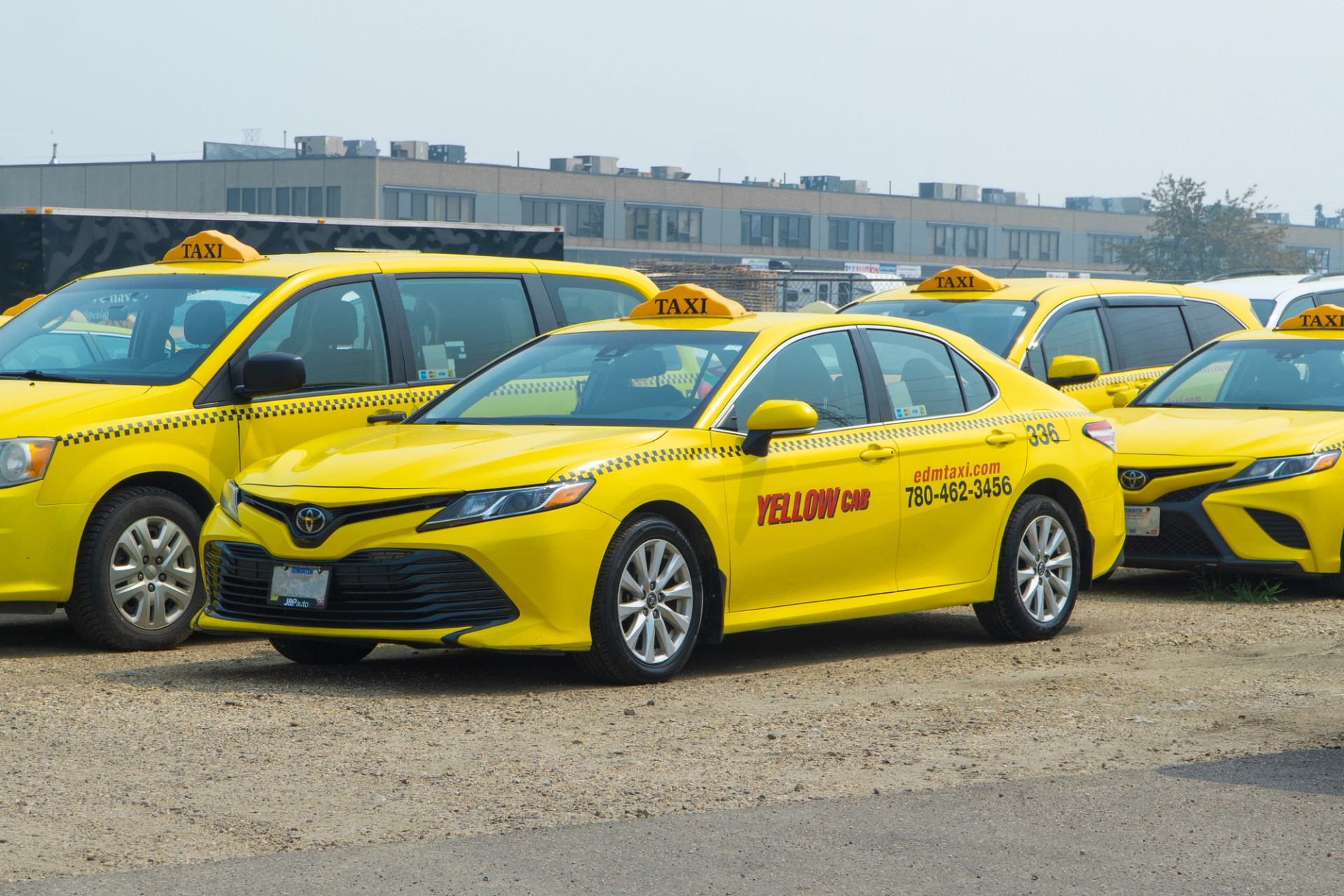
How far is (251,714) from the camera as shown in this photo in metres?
7.20

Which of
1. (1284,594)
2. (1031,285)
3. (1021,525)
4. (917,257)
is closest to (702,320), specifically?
(1021,525)

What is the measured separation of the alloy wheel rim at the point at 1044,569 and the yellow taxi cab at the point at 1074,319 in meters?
3.12

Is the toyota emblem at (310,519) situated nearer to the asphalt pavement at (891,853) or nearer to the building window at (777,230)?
the asphalt pavement at (891,853)

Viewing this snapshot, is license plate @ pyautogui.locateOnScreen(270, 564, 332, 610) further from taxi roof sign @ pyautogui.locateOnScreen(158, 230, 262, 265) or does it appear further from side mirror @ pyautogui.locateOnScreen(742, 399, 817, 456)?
taxi roof sign @ pyautogui.locateOnScreen(158, 230, 262, 265)

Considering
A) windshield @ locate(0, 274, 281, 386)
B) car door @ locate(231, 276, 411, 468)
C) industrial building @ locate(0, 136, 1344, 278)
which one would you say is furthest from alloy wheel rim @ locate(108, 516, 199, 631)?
industrial building @ locate(0, 136, 1344, 278)

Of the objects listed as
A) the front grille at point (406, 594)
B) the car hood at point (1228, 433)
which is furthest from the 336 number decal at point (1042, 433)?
the front grille at point (406, 594)

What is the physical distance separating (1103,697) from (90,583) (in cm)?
439

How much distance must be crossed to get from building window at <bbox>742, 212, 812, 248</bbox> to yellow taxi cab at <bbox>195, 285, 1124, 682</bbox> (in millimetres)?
86939

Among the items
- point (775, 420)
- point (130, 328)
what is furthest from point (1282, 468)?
point (130, 328)

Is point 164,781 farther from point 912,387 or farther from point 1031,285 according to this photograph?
point 1031,285

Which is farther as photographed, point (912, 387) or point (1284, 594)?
point (1284, 594)

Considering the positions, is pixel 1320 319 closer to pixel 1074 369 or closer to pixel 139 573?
pixel 1074 369

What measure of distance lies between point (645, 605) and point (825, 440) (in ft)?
4.23

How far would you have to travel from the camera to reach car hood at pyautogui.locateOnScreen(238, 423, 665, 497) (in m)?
7.70
